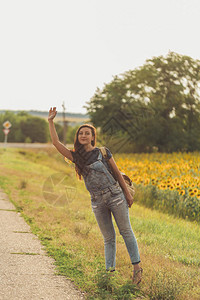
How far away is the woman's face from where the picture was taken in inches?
167

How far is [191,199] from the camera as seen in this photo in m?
9.94

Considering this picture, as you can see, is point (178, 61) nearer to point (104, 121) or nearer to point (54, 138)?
point (104, 121)

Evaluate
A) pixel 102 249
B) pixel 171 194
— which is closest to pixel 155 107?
pixel 171 194

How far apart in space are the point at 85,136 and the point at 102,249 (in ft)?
7.27

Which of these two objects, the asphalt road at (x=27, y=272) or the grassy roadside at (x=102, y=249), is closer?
the asphalt road at (x=27, y=272)

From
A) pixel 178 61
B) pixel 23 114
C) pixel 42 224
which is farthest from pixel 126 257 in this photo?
pixel 23 114

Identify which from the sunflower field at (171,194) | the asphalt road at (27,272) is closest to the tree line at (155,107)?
the sunflower field at (171,194)

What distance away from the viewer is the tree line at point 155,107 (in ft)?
86.8

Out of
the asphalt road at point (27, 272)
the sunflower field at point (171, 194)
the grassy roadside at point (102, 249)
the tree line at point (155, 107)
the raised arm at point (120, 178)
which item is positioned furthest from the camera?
the tree line at point (155, 107)

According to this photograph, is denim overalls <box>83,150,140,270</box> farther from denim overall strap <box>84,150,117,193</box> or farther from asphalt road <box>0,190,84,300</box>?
asphalt road <box>0,190,84,300</box>

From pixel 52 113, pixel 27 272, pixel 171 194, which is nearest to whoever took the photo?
pixel 52 113

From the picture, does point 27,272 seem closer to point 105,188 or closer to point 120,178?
point 105,188

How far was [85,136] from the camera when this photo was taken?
424 centimetres

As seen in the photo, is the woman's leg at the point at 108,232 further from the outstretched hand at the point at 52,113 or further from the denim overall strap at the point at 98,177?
the outstretched hand at the point at 52,113
